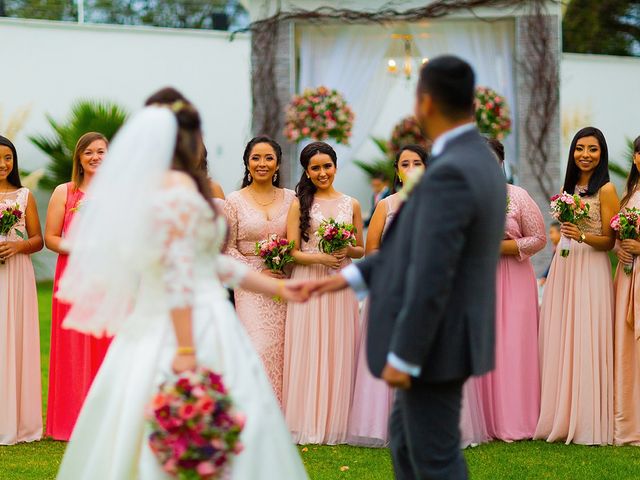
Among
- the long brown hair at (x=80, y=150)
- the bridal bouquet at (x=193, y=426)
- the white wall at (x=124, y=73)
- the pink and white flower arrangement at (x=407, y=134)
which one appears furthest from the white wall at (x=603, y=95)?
the bridal bouquet at (x=193, y=426)

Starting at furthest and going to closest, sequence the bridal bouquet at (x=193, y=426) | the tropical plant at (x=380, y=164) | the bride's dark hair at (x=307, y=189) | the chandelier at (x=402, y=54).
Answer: the tropical plant at (x=380, y=164)
the chandelier at (x=402, y=54)
the bride's dark hair at (x=307, y=189)
the bridal bouquet at (x=193, y=426)

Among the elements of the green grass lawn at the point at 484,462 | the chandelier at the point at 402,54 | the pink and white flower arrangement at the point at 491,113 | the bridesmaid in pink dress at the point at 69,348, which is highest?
the chandelier at the point at 402,54

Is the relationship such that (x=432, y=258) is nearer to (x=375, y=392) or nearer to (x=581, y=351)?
(x=375, y=392)

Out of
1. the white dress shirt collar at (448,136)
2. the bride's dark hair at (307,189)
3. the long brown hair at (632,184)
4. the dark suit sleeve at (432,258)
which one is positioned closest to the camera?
the dark suit sleeve at (432,258)

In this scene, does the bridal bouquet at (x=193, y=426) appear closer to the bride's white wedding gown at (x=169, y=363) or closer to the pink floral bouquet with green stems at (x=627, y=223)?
the bride's white wedding gown at (x=169, y=363)

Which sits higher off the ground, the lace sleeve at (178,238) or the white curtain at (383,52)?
the white curtain at (383,52)

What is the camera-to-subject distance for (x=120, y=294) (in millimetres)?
4238

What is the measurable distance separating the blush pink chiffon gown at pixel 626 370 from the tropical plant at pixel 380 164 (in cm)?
1049

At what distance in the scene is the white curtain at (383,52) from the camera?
1393 cm

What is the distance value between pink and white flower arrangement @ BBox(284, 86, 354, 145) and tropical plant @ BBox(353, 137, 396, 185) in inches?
176

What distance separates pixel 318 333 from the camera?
7.59 m

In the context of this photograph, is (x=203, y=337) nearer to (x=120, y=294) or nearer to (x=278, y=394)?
(x=120, y=294)

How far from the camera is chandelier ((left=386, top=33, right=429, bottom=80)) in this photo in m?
14.3

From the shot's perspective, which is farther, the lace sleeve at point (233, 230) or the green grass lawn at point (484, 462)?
the lace sleeve at point (233, 230)
